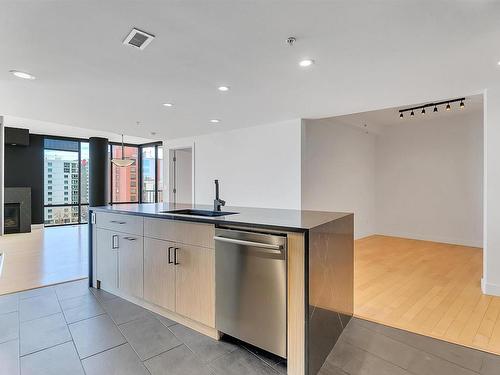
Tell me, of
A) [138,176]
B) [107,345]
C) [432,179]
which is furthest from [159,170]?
[432,179]

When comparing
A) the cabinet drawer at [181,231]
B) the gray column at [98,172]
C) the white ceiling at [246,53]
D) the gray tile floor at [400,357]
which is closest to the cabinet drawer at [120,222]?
the cabinet drawer at [181,231]

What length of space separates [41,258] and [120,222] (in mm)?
2701

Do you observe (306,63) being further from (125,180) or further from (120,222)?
(125,180)

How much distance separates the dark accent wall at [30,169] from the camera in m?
6.92

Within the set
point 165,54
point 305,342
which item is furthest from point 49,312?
point 165,54

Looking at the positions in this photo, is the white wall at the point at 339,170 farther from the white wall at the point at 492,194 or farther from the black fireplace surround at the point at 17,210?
the black fireplace surround at the point at 17,210

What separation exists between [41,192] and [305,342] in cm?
837

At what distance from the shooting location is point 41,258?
4.39 metres

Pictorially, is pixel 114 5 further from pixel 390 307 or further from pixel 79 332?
pixel 390 307

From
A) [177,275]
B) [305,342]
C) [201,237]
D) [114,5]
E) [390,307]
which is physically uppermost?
[114,5]

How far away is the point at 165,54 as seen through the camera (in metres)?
2.31

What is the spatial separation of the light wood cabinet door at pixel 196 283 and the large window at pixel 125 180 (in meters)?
7.45

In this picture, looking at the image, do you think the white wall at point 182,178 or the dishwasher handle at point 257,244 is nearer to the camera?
the dishwasher handle at point 257,244

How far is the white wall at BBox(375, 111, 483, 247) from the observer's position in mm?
5508
